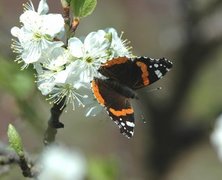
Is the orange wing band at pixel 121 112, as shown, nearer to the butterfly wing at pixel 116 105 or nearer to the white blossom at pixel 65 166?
the butterfly wing at pixel 116 105

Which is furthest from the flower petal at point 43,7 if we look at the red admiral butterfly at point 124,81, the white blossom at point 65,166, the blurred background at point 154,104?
the white blossom at point 65,166

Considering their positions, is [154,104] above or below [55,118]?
below

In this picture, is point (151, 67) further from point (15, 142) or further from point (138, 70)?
point (15, 142)

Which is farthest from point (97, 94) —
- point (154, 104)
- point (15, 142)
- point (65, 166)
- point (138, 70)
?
point (154, 104)

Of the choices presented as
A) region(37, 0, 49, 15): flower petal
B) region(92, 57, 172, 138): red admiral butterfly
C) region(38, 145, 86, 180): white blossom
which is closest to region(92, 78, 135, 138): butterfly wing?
region(92, 57, 172, 138): red admiral butterfly

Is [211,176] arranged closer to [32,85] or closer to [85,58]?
[32,85]
